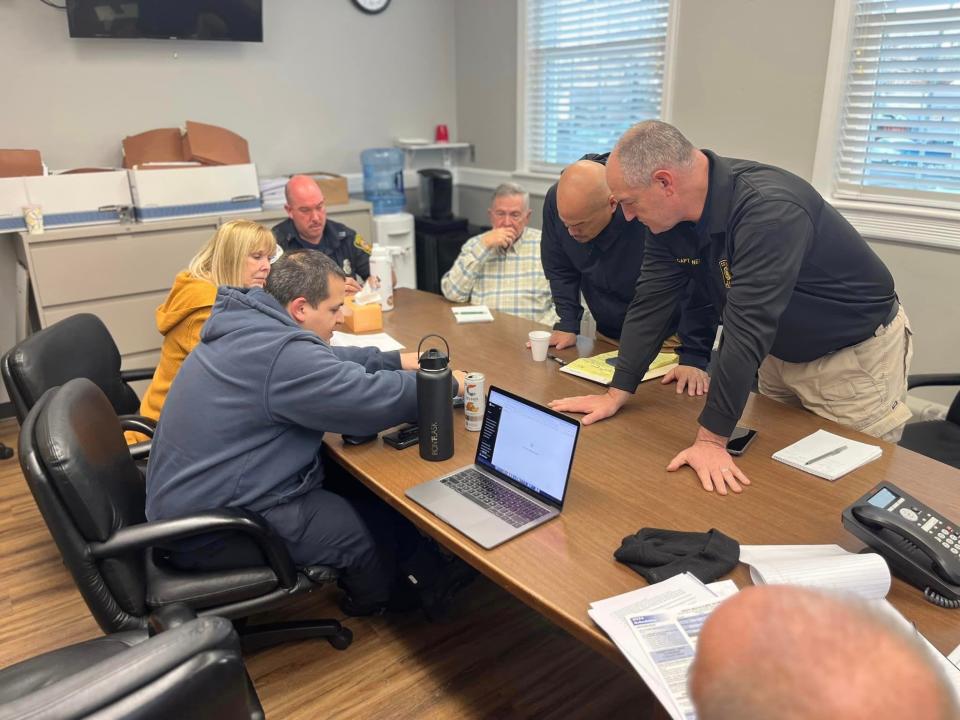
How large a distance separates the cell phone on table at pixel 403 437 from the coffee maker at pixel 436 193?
126 inches

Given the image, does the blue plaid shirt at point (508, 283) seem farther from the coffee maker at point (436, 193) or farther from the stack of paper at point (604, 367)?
the coffee maker at point (436, 193)

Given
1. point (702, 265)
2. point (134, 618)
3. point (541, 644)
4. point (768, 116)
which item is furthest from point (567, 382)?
point (768, 116)

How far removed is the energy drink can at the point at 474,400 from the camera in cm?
175

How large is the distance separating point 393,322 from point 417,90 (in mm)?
2736

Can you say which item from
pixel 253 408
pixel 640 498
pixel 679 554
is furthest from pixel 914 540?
pixel 253 408

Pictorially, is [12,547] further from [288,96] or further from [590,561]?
[288,96]

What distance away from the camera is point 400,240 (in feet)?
14.9

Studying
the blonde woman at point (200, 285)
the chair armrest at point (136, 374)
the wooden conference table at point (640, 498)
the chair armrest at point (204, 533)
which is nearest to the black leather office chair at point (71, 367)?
the chair armrest at point (136, 374)

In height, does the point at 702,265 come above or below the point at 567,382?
above

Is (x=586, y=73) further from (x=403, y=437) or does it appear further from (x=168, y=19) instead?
(x=403, y=437)

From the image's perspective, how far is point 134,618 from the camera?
5.21 ft

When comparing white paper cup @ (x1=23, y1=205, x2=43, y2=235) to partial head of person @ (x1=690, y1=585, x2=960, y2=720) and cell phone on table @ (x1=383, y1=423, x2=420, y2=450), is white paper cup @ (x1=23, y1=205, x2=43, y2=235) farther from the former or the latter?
partial head of person @ (x1=690, y1=585, x2=960, y2=720)

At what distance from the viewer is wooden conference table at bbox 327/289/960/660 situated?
1.18 metres

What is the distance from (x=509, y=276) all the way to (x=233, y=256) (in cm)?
118
